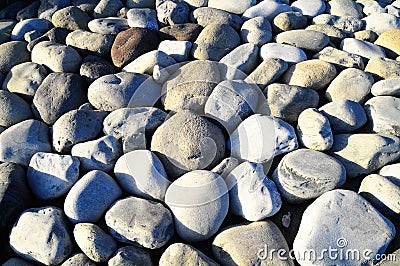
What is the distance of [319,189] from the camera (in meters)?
1.87

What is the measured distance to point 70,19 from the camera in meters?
2.92

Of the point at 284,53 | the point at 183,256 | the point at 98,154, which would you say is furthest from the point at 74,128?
the point at 284,53

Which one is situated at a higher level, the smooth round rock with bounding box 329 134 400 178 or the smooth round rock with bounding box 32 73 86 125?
the smooth round rock with bounding box 32 73 86 125

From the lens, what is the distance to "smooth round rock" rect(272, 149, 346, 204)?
1.88 m

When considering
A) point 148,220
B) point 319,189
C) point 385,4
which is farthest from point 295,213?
point 385,4

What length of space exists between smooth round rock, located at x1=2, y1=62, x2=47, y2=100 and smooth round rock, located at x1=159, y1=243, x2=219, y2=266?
54.0 inches

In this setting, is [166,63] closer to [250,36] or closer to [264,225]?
[250,36]

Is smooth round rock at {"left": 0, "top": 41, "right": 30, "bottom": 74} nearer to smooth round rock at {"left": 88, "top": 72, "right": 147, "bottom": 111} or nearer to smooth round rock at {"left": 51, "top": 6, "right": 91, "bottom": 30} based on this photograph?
smooth round rock at {"left": 51, "top": 6, "right": 91, "bottom": 30}

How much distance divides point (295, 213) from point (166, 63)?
3.86 ft

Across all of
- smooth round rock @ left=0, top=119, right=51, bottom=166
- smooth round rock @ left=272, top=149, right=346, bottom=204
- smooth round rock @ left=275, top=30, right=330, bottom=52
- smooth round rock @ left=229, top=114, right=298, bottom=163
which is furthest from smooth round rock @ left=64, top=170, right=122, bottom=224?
smooth round rock @ left=275, top=30, right=330, bottom=52

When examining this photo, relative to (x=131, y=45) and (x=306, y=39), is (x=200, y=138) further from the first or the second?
(x=306, y=39)

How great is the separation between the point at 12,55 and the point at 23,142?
34.1 inches

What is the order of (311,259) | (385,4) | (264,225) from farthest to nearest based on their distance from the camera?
(385,4) → (264,225) → (311,259)

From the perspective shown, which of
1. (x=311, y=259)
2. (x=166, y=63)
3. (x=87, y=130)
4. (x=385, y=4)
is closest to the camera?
(x=311, y=259)
